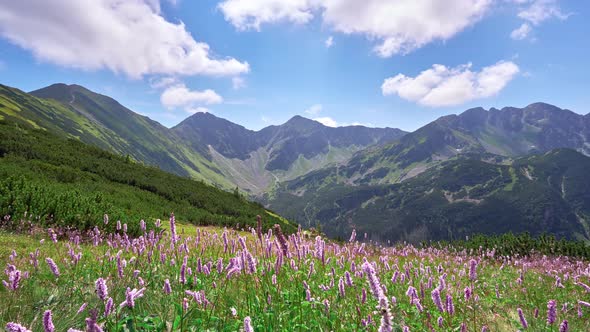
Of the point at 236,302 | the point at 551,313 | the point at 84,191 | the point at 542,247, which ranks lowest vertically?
the point at 542,247

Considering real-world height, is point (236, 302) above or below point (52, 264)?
below

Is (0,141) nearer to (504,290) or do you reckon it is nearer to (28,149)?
(28,149)

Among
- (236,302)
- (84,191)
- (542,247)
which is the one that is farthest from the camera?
(84,191)

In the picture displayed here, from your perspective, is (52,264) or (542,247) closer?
(52,264)

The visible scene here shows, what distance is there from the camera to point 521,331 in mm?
4797

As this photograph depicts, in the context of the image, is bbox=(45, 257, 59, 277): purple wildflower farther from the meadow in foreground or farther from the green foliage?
the green foliage

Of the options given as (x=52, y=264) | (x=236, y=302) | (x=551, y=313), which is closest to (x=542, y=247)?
(x=551, y=313)

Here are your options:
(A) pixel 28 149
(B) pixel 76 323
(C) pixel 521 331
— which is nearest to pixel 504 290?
(C) pixel 521 331

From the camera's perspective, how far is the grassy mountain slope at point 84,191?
47.1 feet

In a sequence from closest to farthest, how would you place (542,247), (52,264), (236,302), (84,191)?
1. (52,264)
2. (236,302)
3. (542,247)
4. (84,191)

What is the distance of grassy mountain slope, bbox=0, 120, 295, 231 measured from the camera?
14.4 meters

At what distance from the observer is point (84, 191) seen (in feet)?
85.9

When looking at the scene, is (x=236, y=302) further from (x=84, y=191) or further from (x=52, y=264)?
(x=84, y=191)

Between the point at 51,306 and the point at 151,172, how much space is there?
57.7 metres
